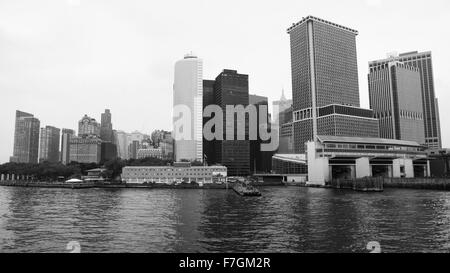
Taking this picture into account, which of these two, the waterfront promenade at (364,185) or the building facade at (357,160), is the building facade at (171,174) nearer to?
the waterfront promenade at (364,185)

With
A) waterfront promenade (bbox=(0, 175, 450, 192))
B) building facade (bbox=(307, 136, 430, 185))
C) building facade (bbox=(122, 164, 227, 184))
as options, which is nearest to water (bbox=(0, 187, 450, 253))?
waterfront promenade (bbox=(0, 175, 450, 192))

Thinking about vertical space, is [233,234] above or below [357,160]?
below

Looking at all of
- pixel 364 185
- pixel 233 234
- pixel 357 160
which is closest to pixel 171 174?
pixel 357 160

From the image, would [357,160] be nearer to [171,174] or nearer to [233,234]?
[171,174]

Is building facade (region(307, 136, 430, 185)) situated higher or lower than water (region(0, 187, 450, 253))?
higher

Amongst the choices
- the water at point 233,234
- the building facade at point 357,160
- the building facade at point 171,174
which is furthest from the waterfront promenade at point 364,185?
the water at point 233,234

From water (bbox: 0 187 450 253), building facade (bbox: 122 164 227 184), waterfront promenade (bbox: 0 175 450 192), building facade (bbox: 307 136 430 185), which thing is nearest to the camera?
water (bbox: 0 187 450 253)

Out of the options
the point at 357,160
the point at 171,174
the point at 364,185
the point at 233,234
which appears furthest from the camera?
the point at 171,174

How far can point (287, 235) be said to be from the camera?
33.1 meters

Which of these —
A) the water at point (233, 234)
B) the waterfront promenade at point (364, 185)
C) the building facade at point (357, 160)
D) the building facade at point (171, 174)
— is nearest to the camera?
the water at point (233, 234)

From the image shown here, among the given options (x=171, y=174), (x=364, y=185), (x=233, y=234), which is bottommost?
(x=233, y=234)

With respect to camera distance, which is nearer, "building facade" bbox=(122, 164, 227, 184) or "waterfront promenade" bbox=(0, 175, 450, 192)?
"waterfront promenade" bbox=(0, 175, 450, 192)

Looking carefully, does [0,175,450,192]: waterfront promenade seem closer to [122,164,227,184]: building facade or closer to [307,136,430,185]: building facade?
[307,136,430,185]: building facade
